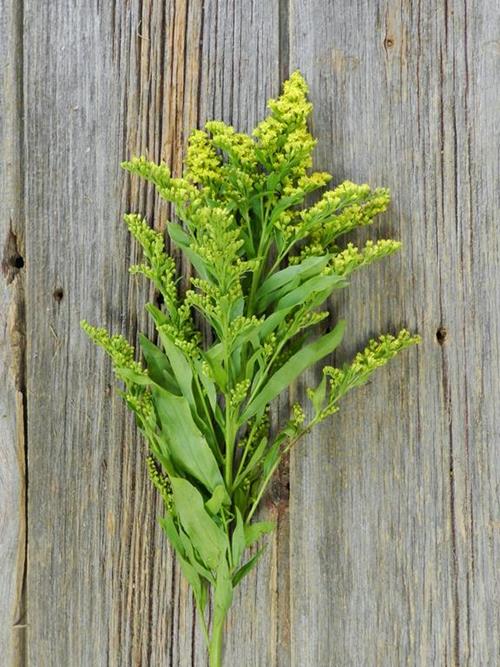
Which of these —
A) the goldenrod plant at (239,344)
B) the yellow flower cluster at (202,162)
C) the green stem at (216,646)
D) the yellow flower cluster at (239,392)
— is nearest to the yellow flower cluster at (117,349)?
the goldenrod plant at (239,344)

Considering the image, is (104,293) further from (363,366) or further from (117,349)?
(363,366)

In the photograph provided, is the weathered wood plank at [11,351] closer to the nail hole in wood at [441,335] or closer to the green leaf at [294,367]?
the green leaf at [294,367]

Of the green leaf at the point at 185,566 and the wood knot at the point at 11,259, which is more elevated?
the wood knot at the point at 11,259

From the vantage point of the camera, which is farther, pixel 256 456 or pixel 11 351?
pixel 11 351

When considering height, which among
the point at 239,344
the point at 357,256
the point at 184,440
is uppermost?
the point at 357,256

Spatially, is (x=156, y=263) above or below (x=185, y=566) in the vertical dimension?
above

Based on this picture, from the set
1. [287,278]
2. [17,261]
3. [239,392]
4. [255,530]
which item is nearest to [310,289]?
[287,278]

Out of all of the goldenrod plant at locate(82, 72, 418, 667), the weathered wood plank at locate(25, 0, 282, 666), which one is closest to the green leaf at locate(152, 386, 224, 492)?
the goldenrod plant at locate(82, 72, 418, 667)
